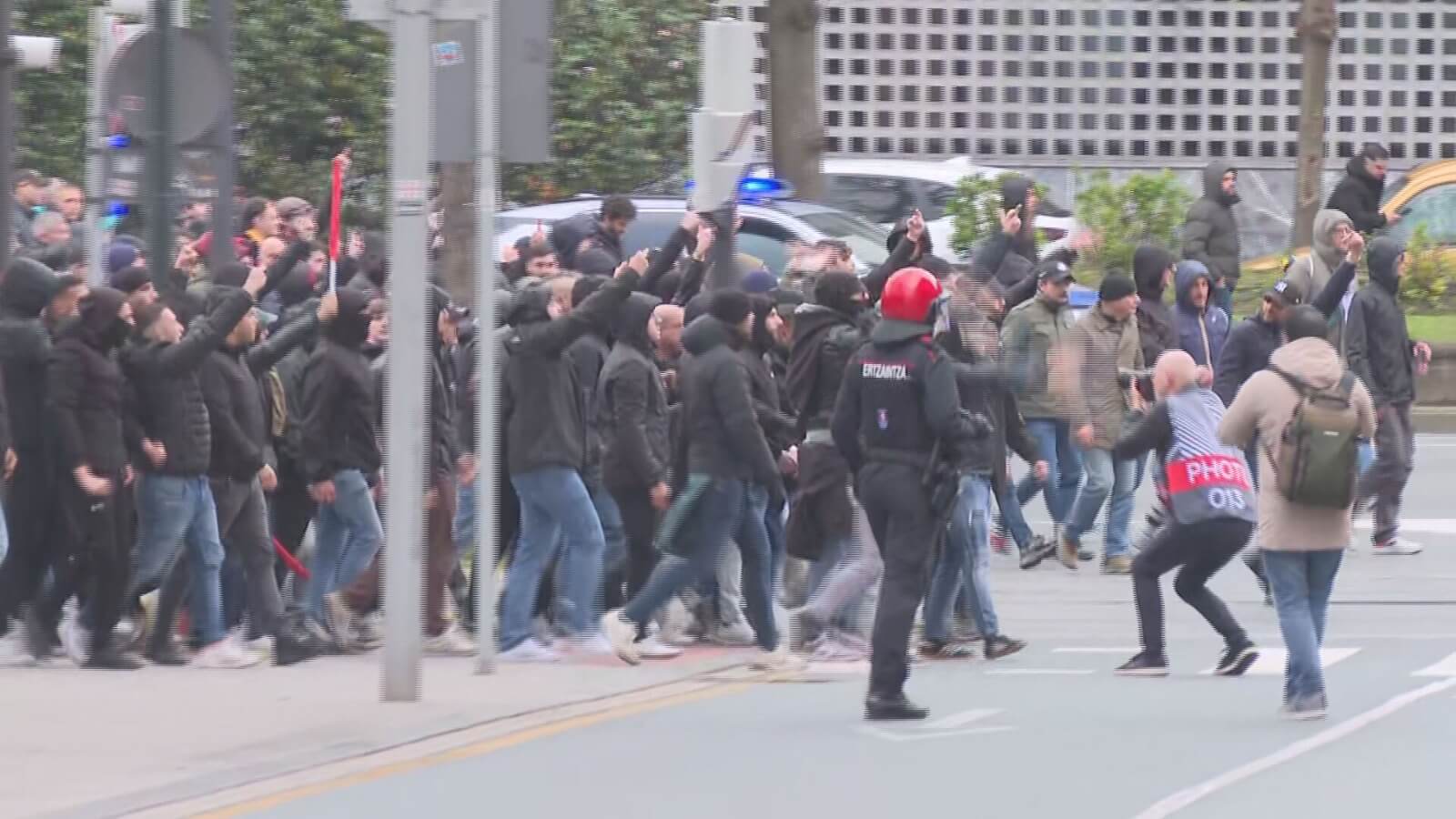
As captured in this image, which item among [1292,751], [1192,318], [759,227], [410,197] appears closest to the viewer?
[1292,751]

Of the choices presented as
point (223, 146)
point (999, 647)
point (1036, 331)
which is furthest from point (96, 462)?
point (1036, 331)

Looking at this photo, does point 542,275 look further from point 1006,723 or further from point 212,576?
point 1006,723

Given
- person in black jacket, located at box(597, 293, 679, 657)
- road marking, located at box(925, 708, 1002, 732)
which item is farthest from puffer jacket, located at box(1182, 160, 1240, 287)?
road marking, located at box(925, 708, 1002, 732)

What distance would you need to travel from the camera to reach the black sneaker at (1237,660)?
13141 millimetres

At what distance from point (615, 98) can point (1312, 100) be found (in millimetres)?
6772

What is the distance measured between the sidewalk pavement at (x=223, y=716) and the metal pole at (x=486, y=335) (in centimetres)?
37

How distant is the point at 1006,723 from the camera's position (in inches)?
464

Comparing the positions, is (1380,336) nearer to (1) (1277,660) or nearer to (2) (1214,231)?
(1) (1277,660)

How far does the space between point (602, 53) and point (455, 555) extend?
14.2 m

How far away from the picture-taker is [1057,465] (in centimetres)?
1794

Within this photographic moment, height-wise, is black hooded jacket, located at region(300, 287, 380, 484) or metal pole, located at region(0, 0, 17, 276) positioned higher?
metal pole, located at region(0, 0, 17, 276)

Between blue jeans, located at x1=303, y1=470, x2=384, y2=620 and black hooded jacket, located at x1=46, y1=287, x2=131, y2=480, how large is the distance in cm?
109

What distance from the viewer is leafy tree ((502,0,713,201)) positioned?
Result: 27.8 metres

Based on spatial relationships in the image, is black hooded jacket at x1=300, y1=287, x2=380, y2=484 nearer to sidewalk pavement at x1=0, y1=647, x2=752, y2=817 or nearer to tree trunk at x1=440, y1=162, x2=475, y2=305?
sidewalk pavement at x1=0, y1=647, x2=752, y2=817
